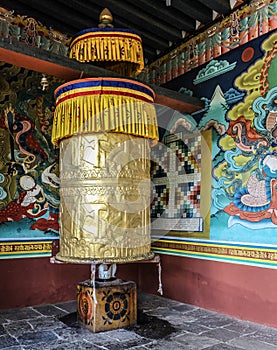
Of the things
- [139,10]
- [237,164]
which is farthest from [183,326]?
[139,10]

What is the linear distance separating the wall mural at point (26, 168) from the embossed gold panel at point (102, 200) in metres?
0.89

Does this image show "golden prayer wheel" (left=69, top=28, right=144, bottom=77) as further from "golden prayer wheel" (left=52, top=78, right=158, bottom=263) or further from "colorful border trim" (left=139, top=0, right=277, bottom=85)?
"colorful border trim" (left=139, top=0, right=277, bottom=85)

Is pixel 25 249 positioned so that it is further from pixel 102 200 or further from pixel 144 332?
pixel 144 332

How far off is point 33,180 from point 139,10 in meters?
1.92

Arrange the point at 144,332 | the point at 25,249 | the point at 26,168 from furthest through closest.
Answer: the point at 26,168, the point at 25,249, the point at 144,332

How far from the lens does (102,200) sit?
254cm

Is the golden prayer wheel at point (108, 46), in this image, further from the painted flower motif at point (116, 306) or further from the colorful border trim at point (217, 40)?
the painted flower motif at point (116, 306)

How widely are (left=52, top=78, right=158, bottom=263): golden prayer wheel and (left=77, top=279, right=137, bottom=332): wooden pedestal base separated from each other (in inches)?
13.4

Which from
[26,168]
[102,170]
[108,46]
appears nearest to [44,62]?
[108,46]

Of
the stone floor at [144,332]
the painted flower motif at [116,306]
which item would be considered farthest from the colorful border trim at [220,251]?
the painted flower motif at [116,306]

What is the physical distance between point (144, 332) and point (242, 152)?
1.65 meters

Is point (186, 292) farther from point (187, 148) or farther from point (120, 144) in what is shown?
point (120, 144)

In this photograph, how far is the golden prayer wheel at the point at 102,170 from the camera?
8.34ft

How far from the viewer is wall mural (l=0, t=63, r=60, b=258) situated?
133 inches
